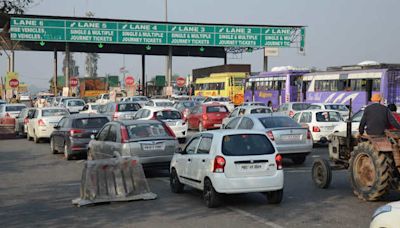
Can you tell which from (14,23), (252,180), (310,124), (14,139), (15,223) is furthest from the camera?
(14,23)

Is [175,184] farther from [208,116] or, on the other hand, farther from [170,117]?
[208,116]

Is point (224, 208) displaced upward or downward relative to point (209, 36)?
downward

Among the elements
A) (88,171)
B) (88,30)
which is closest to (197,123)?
(88,171)

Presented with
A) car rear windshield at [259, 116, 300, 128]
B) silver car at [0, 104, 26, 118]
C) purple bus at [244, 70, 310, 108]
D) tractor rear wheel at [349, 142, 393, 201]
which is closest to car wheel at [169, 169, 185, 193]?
tractor rear wheel at [349, 142, 393, 201]

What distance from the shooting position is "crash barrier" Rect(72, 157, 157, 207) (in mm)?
10625

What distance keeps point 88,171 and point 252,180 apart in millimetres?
3153

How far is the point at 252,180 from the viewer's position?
995 centimetres

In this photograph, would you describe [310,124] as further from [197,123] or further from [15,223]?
[15,223]

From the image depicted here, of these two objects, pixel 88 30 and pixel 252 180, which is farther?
pixel 88 30

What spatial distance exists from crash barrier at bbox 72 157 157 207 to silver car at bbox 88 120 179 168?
8.04ft

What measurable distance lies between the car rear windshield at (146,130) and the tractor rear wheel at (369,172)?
517cm

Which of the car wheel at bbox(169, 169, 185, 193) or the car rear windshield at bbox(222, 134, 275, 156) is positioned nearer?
the car rear windshield at bbox(222, 134, 275, 156)

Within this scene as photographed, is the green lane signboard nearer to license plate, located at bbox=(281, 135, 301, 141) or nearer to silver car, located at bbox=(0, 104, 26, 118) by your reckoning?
silver car, located at bbox=(0, 104, 26, 118)

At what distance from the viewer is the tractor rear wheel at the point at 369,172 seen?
33.6ft
